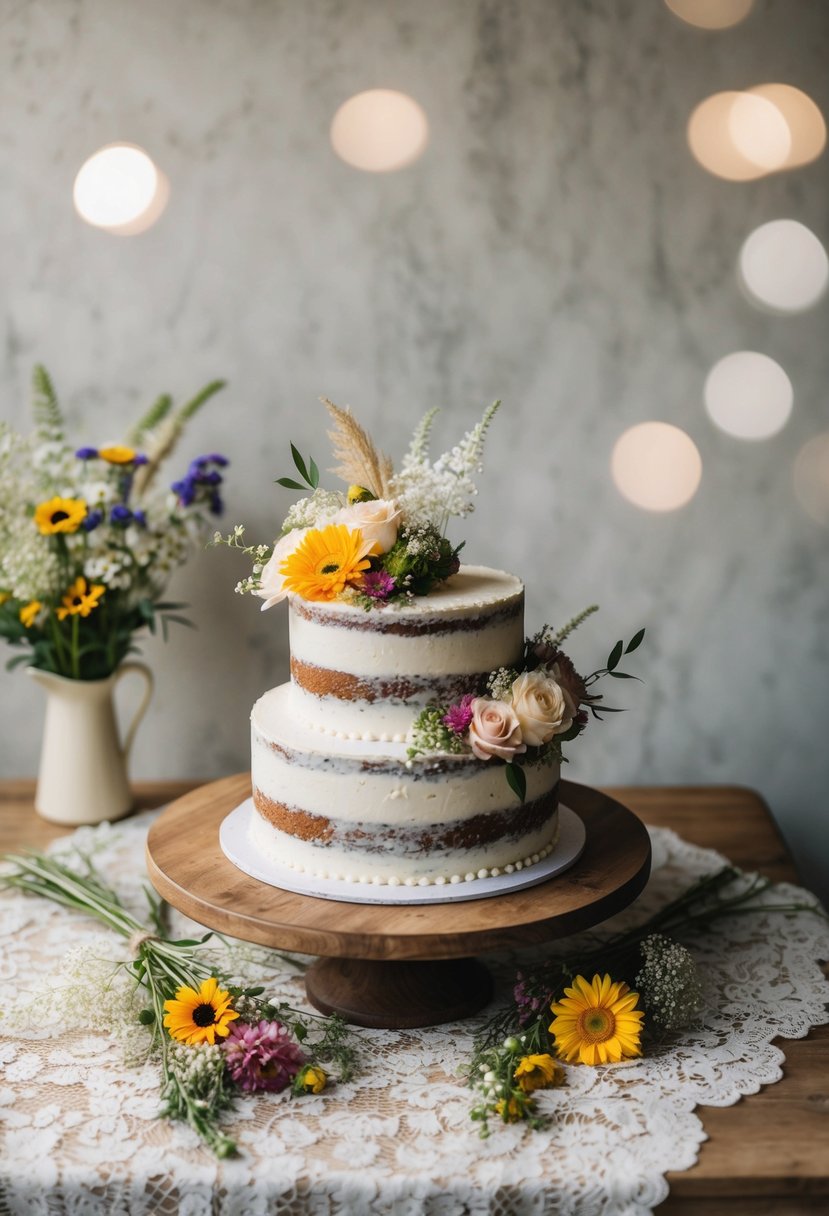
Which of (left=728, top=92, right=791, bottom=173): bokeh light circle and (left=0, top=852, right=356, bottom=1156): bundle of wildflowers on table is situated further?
(left=728, top=92, right=791, bottom=173): bokeh light circle

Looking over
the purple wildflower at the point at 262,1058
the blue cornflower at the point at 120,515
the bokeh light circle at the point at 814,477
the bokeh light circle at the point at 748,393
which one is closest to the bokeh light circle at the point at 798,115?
the bokeh light circle at the point at 748,393

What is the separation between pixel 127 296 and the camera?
231 cm

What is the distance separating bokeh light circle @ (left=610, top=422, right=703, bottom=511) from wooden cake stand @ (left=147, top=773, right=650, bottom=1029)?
79 centimetres

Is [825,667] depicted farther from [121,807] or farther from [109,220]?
[109,220]

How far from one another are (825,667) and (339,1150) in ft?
5.09

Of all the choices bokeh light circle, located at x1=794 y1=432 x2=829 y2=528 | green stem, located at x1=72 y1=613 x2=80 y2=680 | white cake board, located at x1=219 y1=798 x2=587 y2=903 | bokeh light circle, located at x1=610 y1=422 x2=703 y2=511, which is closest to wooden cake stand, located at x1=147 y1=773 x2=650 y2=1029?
white cake board, located at x1=219 y1=798 x2=587 y2=903

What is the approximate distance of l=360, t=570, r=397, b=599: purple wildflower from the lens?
4.78ft

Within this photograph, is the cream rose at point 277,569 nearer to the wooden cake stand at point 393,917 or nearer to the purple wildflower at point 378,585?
the purple wildflower at point 378,585

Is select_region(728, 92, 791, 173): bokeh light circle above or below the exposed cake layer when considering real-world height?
above

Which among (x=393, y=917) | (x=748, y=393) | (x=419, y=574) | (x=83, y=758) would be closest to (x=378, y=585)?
(x=419, y=574)

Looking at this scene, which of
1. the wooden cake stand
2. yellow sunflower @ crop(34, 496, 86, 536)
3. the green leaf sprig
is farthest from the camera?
yellow sunflower @ crop(34, 496, 86, 536)

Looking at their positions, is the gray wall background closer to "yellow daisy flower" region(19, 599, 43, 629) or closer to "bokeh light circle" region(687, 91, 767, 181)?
"bokeh light circle" region(687, 91, 767, 181)

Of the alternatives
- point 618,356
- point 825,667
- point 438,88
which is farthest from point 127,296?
point 825,667

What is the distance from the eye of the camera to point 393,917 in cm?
139
